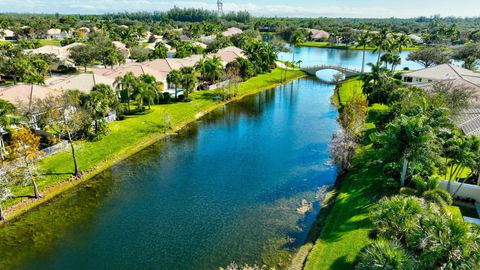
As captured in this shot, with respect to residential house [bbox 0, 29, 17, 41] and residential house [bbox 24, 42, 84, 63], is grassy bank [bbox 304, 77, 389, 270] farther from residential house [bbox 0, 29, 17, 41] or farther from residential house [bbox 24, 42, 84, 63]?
residential house [bbox 0, 29, 17, 41]

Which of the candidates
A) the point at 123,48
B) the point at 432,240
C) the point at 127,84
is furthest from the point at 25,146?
the point at 123,48

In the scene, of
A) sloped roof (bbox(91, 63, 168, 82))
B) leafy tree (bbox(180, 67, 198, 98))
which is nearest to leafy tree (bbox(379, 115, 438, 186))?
leafy tree (bbox(180, 67, 198, 98))

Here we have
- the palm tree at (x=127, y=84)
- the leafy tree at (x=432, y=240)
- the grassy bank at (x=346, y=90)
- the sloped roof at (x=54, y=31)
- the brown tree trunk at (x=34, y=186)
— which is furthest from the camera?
the sloped roof at (x=54, y=31)

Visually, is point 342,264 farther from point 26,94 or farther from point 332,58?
point 332,58

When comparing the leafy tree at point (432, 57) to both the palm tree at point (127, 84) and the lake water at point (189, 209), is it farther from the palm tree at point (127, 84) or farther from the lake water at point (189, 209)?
the palm tree at point (127, 84)

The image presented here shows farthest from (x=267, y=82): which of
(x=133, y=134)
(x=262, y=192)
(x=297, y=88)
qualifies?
(x=262, y=192)

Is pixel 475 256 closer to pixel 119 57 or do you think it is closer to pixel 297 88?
pixel 297 88

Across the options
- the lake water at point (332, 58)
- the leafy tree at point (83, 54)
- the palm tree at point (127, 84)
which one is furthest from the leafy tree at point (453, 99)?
the leafy tree at point (83, 54)
